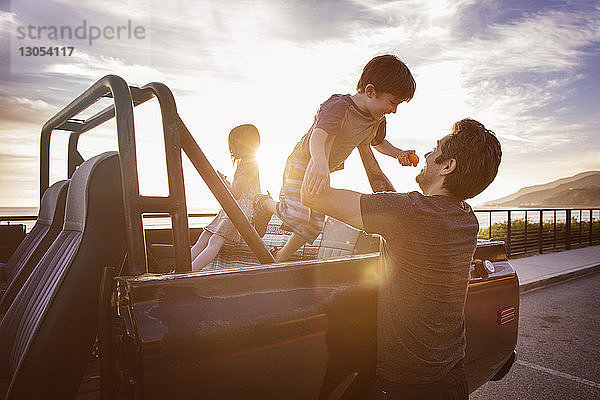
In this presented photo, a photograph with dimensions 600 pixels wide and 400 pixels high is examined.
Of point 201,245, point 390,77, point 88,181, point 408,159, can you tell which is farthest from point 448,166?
point 201,245

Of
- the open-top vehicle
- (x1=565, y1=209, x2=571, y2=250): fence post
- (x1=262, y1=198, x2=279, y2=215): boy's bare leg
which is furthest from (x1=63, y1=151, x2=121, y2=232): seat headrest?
(x1=565, y1=209, x2=571, y2=250): fence post

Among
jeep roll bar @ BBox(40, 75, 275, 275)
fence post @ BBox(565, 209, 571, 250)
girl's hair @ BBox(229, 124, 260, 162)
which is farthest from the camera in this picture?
fence post @ BBox(565, 209, 571, 250)

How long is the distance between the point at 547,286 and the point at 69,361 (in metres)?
8.56

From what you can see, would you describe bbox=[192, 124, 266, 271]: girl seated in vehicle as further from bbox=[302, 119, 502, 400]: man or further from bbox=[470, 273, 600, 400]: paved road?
bbox=[470, 273, 600, 400]: paved road

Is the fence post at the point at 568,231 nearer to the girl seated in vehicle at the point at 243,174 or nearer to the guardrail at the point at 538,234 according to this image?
the guardrail at the point at 538,234

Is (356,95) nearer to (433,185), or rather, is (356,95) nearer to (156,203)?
(433,185)

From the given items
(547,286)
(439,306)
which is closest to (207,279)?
(439,306)

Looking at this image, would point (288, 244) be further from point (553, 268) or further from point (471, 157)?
point (553, 268)

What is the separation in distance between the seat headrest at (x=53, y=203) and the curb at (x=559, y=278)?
717 centimetres

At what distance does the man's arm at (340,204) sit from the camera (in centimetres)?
179

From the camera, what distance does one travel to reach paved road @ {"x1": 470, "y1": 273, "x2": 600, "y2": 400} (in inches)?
152

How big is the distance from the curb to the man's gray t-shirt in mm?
6683

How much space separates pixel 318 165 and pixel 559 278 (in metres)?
8.42

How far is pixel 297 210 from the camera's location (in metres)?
2.98
